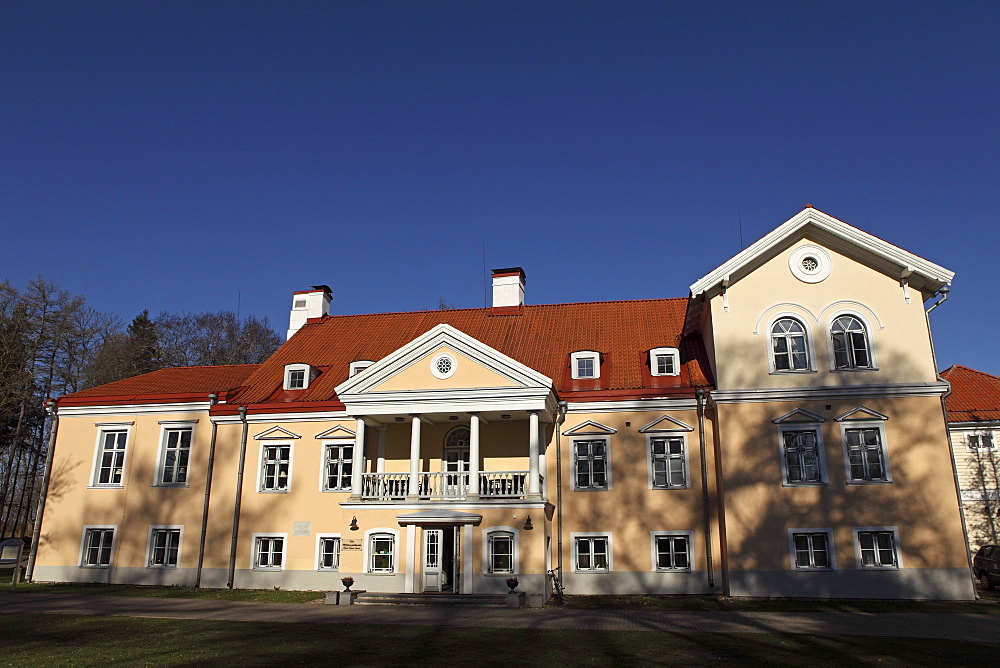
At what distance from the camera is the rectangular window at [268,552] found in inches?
891

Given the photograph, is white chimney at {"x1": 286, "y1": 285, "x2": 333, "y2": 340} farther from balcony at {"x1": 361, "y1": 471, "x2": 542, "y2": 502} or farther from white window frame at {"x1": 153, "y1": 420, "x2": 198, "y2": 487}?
balcony at {"x1": 361, "y1": 471, "x2": 542, "y2": 502}

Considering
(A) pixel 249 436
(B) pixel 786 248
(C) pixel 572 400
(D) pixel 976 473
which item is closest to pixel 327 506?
(A) pixel 249 436

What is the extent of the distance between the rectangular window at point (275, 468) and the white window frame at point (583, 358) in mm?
9239

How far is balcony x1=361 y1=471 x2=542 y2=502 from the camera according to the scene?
20.3 meters

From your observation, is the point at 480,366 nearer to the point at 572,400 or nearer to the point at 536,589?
the point at 572,400

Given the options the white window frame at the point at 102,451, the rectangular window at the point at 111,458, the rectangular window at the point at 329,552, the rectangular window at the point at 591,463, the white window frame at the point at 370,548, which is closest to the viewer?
the white window frame at the point at 370,548

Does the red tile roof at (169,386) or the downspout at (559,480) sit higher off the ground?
the red tile roof at (169,386)

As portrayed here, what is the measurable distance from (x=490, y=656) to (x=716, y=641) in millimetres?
4161

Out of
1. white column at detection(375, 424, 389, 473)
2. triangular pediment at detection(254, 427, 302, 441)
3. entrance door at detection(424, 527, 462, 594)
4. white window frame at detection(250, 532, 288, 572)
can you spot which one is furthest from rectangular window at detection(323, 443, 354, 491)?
entrance door at detection(424, 527, 462, 594)

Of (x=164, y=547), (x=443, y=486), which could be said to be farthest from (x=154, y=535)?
(x=443, y=486)

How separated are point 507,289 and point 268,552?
12507 millimetres

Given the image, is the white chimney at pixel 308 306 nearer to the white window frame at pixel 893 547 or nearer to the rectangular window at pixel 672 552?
the rectangular window at pixel 672 552

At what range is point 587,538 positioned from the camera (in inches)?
831

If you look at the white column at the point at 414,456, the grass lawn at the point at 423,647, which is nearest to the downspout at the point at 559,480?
the white column at the point at 414,456
